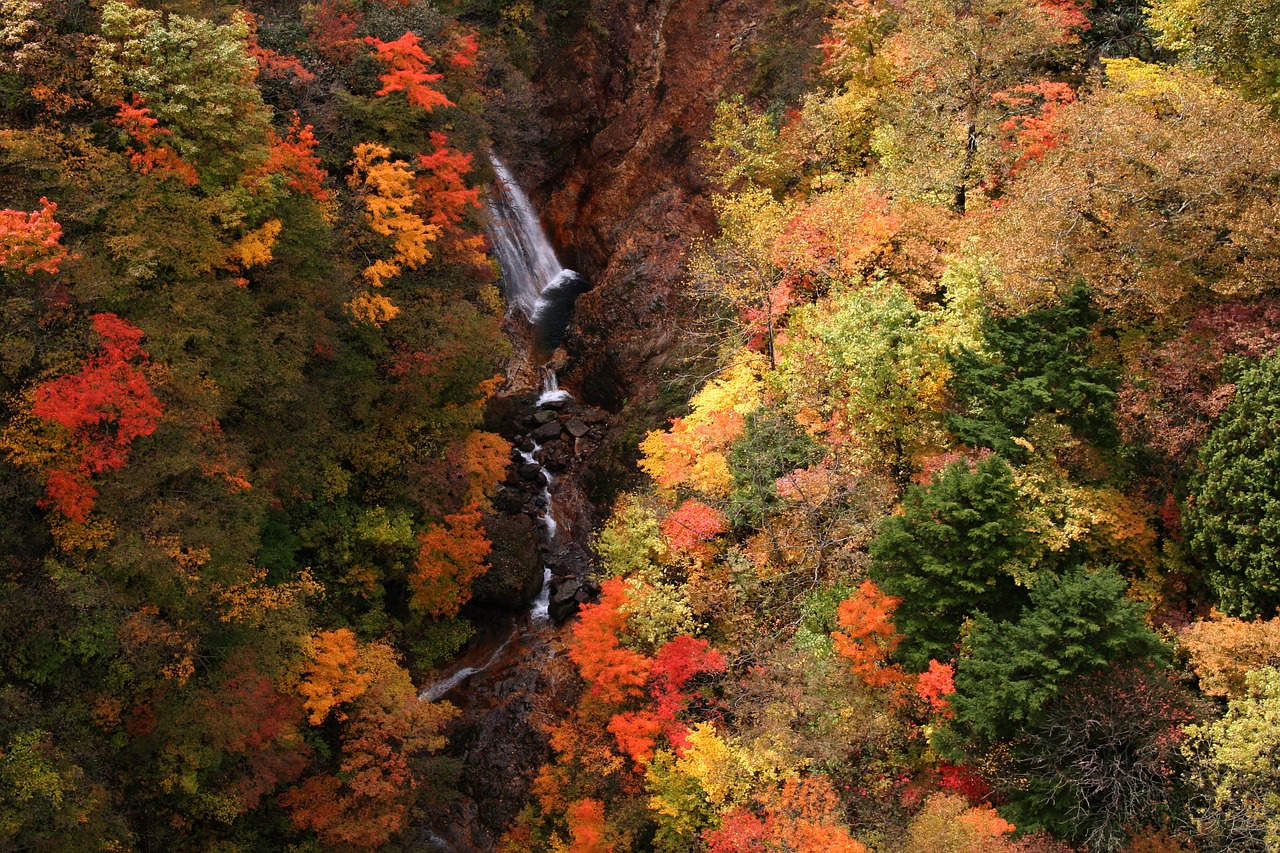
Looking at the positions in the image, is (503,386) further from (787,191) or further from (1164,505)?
(1164,505)

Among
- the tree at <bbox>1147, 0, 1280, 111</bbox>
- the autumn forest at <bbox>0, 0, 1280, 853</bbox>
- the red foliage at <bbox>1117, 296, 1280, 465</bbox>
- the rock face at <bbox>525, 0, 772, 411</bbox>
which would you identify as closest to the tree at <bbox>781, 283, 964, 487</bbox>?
the autumn forest at <bbox>0, 0, 1280, 853</bbox>

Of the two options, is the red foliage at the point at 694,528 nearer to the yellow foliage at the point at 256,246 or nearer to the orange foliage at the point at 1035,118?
the orange foliage at the point at 1035,118

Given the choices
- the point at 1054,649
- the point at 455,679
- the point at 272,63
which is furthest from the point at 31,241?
the point at 1054,649

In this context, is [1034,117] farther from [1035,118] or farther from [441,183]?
[441,183]

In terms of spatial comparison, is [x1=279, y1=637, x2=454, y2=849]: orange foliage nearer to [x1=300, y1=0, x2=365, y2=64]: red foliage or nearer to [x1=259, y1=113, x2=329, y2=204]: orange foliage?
[x1=259, y1=113, x2=329, y2=204]: orange foliage

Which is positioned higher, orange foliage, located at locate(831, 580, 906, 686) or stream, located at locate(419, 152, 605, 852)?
orange foliage, located at locate(831, 580, 906, 686)

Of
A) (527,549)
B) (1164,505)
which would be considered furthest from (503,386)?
(1164,505)
